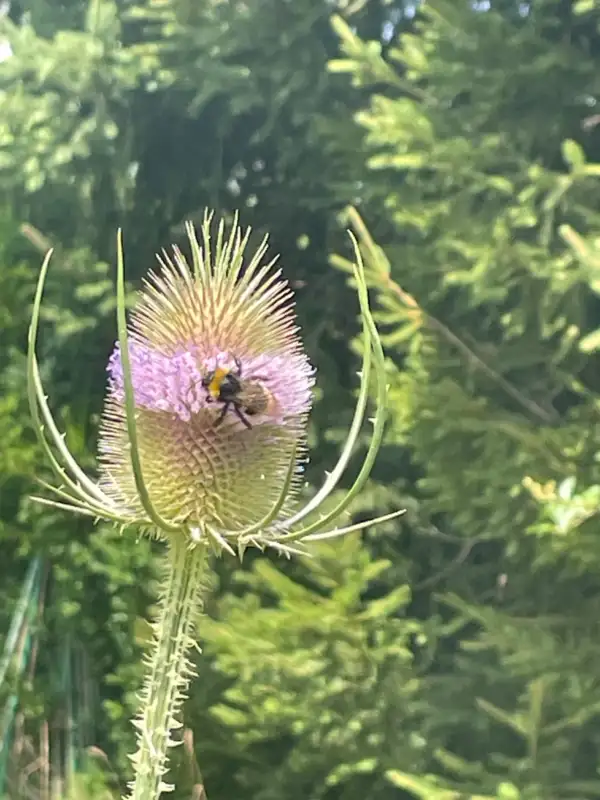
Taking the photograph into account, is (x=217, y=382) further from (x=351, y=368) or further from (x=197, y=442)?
(x=351, y=368)

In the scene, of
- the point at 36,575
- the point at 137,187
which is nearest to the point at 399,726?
the point at 36,575

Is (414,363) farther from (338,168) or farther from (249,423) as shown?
(249,423)

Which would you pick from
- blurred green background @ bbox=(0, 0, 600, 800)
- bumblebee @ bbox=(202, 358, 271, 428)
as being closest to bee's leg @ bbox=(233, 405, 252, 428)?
bumblebee @ bbox=(202, 358, 271, 428)

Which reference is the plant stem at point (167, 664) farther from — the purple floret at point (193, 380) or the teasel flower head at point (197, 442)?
the purple floret at point (193, 380)

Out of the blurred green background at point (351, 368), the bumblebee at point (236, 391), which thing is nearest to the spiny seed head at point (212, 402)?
the bumblebee at point (236, 391)

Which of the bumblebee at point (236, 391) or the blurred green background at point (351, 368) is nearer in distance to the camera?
the bumblebee at point (236, 391)
